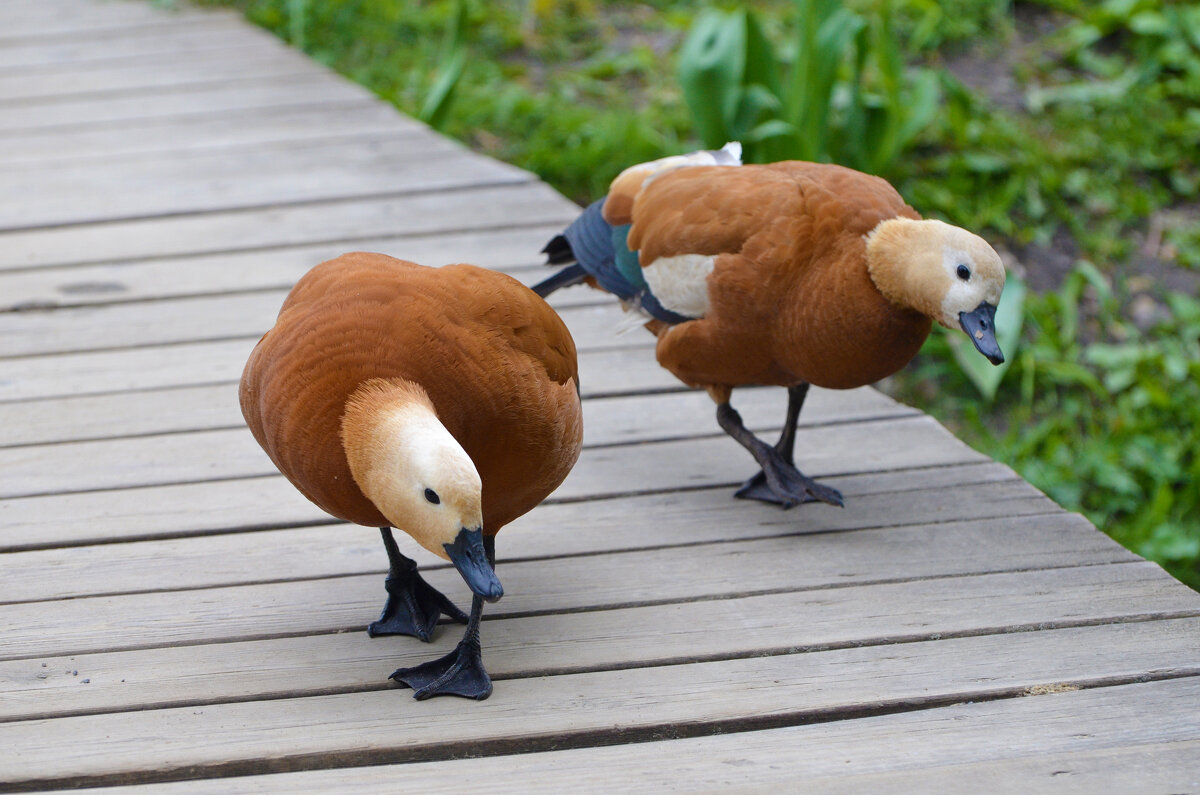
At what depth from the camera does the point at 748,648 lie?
2096 mm

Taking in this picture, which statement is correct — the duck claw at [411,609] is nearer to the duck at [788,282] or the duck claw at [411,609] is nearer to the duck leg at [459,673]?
the duck leg at [459,673]

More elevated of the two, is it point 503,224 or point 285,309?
point 285,309

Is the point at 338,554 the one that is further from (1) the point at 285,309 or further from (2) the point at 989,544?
(2) the point at 989,544

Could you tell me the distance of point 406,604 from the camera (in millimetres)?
2152

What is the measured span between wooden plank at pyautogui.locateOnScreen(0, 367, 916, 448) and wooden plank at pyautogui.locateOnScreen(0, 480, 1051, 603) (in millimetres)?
324

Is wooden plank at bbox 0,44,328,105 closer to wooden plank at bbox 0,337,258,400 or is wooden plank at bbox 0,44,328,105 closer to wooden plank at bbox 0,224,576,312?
wooden plank at bbox 0,224,576,312

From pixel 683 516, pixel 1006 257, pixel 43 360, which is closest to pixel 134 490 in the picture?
pixel 43 360

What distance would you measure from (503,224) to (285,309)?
6.15 feet

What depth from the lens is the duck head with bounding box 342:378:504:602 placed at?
5.36 ft

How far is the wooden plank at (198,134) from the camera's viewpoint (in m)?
4.45

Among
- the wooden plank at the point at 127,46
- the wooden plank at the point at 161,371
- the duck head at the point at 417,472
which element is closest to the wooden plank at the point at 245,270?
the wooden plank at the point at 161,371

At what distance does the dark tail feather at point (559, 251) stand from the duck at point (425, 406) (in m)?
1.00

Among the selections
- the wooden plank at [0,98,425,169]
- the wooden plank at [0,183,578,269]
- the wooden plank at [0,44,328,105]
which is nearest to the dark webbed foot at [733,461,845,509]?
the wooden plank at [0,183,578,269]

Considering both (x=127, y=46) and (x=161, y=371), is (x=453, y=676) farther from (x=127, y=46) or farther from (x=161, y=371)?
(x=127, y=46)
